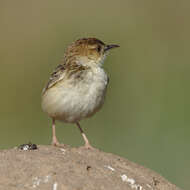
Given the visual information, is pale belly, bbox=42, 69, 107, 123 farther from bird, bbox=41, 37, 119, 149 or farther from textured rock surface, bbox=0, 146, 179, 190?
textured rock surface, bbox=0, 146, 179, 190

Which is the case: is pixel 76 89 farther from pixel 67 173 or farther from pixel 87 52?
pixel 67 173

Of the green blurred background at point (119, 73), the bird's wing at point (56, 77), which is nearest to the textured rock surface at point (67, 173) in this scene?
the bird's wing at point (56, 77)

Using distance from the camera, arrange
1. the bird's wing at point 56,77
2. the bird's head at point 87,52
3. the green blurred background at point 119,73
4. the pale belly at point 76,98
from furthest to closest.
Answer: the green blurred background at point 119,73
the bird's head at point 87,52
the bird's wing at point 56,77
the pale belly at point 76,98

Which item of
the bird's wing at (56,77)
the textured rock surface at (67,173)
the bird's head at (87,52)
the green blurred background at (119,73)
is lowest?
the textured rock surface at (67,173)

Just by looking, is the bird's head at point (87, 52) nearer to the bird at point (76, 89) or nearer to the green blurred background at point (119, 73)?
the bird at point (76, 89)

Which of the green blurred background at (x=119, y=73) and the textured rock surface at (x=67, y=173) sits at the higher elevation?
the green blurred background at (x=119, y=73)

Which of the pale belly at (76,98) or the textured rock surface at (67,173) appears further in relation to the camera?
the pale belly at (76,98)
